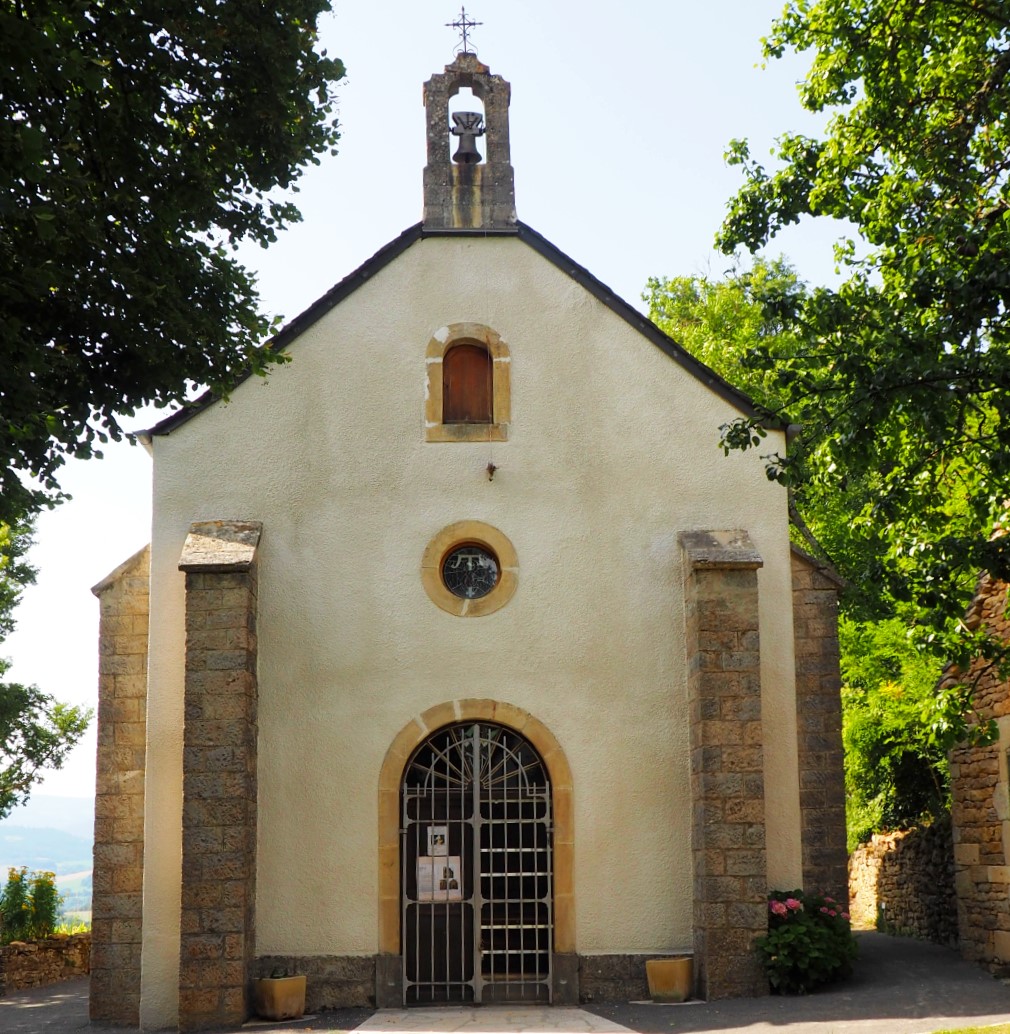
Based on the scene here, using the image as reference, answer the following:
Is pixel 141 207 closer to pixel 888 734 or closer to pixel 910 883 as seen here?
pixel 910 883

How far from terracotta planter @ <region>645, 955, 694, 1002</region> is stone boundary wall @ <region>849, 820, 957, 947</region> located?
4.67 metres

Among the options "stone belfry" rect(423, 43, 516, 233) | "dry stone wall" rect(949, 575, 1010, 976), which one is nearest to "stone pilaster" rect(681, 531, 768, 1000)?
"dry stone wall" rect(949, 575, 1010, 976)

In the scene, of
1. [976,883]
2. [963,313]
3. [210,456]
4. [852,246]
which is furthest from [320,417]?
[976,883]

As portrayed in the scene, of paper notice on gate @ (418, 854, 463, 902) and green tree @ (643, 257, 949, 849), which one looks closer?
paper notice on gate @ (418, 854, 463, 902)

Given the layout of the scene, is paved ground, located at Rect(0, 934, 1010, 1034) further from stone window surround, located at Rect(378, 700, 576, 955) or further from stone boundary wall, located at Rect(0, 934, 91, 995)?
stone boundary wall, located at Rect(0, 934, 91, 995)

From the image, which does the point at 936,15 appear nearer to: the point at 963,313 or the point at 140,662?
the point at 963,313

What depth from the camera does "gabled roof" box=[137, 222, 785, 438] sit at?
14.1m

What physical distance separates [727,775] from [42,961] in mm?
10949

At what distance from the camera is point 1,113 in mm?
8641

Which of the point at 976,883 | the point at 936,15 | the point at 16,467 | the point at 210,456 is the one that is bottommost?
the point at 976,883

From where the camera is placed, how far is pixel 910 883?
17922mm

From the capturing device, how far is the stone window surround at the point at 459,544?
13.8 m

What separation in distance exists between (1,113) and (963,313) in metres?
6.78

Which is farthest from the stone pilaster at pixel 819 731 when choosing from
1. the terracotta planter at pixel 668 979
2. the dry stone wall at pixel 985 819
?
the terracotta planter at pixel 668 979
